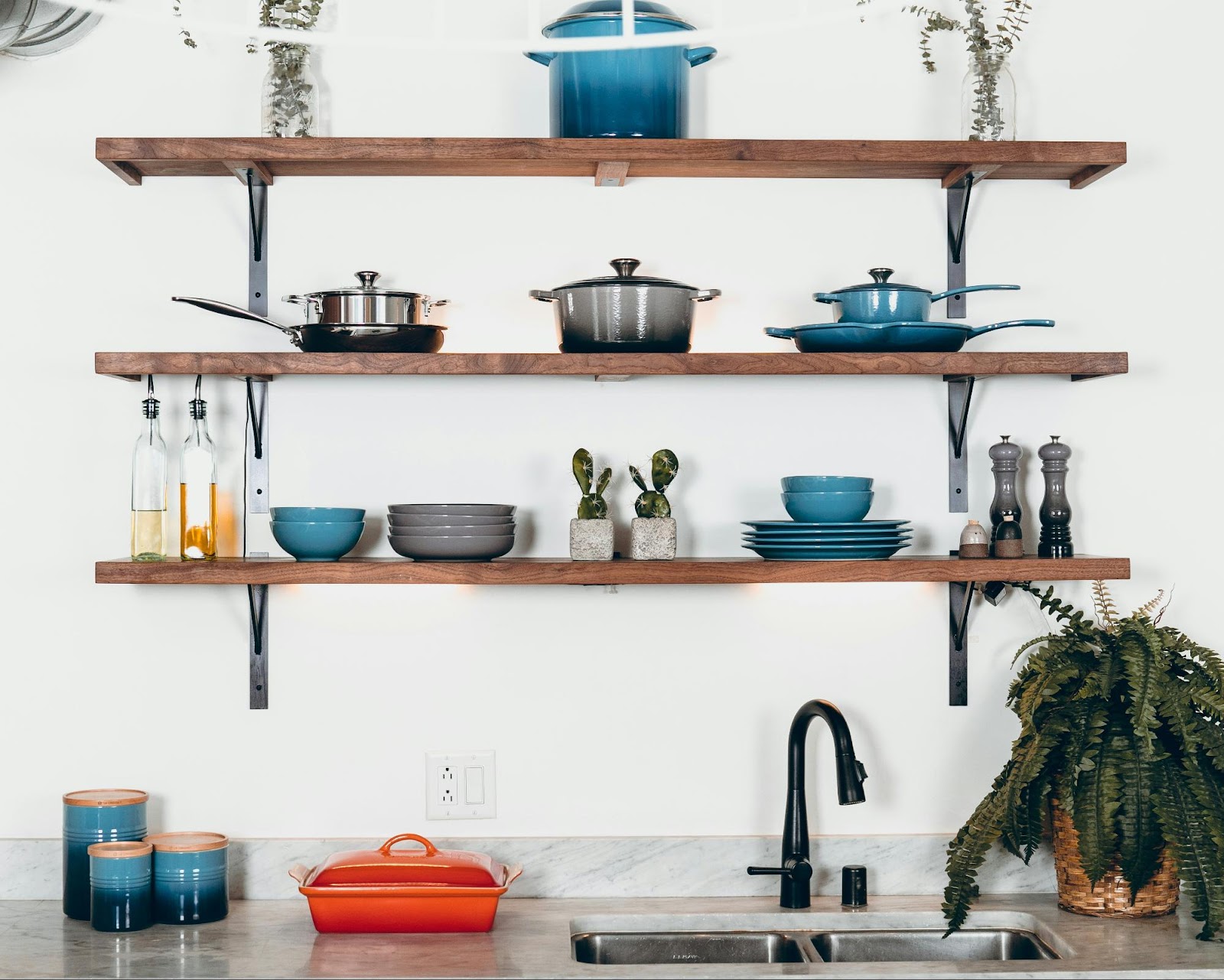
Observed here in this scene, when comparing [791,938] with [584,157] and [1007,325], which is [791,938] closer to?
[1007,325]

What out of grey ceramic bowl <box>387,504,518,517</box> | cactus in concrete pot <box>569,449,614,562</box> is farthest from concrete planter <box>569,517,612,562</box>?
grey ceramic bowl <box>387,504,518,517</box>

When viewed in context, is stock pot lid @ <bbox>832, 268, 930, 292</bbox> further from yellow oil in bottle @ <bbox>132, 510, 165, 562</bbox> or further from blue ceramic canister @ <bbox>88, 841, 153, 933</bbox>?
blue ceramic canister @ <bbox>88, 841, 153, 933</bbox>

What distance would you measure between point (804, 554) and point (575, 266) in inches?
A: 25.1

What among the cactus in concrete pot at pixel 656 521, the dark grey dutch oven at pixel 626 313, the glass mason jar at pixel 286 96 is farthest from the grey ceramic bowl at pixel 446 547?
the glass mason jar at pixel 286 96

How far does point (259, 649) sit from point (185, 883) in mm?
387

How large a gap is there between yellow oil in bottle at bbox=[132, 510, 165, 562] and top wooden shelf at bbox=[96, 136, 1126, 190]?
56 cm

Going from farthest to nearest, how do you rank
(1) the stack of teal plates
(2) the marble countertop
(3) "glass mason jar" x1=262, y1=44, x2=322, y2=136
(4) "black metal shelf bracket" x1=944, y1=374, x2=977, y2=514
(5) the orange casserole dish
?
(4) "black metal shelf bracket" x1=944, y1=374, x2=977, y2=514 < (3) "glass mason jar" x1=262, y1=44, x2=322, y2=136 < (1) the stack of teal plates < (5) the orange casserole dish < (2) the marble countertop

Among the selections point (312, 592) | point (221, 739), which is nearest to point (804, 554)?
point (312, 592)

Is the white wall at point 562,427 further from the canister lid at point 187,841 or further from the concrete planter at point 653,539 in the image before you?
the concrete planter at point 653,539

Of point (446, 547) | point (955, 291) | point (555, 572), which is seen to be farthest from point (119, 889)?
point (955, 291)

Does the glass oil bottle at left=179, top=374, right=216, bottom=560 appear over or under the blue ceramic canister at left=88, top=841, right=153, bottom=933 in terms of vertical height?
over

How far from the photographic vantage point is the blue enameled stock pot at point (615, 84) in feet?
6.17

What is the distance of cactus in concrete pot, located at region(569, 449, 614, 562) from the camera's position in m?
1.88

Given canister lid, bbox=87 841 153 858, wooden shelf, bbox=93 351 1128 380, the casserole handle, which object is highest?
the casserole handle
